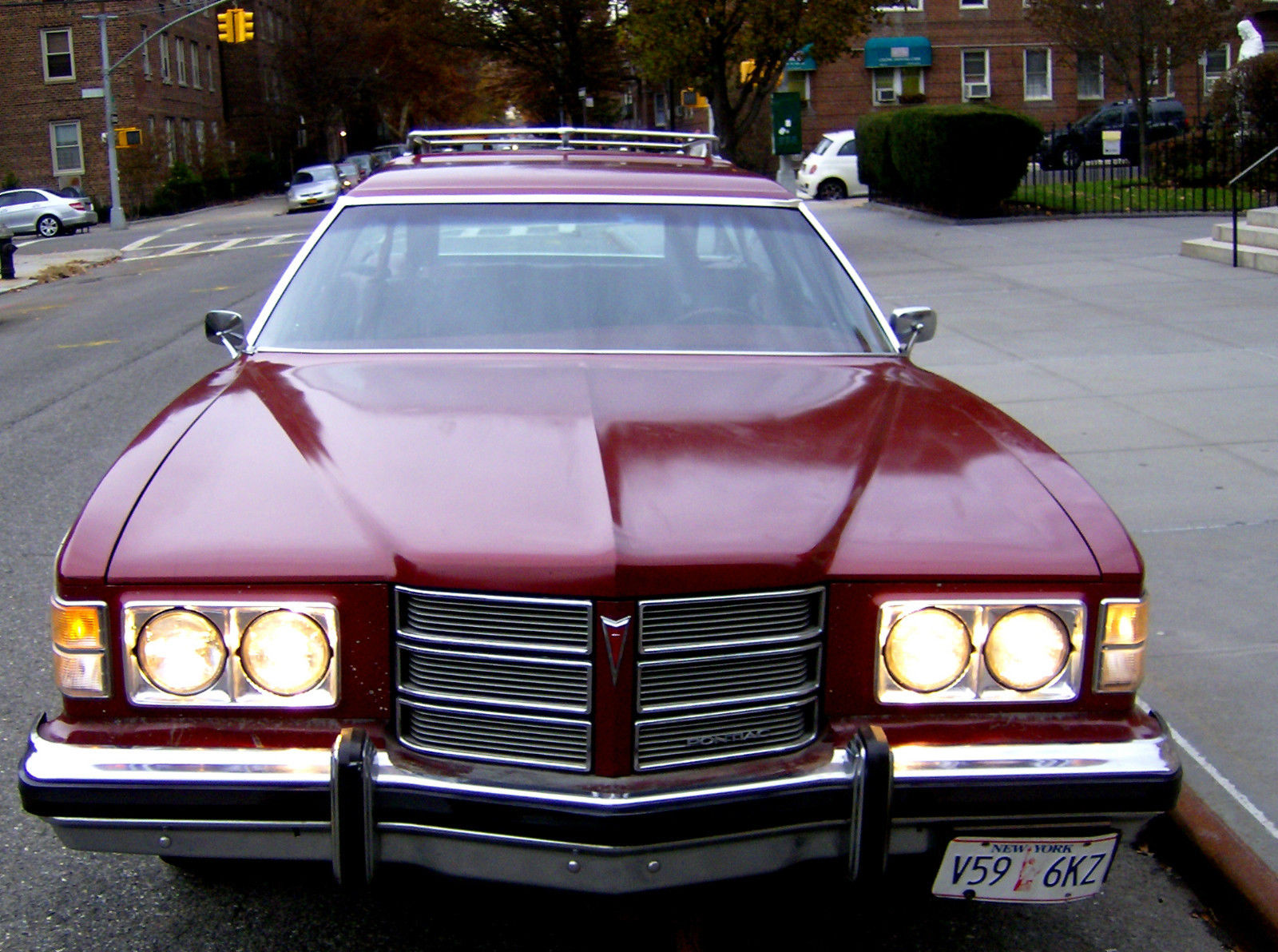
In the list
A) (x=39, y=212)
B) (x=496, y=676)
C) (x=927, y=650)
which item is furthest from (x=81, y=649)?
(x=39, y=212)

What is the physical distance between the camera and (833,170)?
103 ft

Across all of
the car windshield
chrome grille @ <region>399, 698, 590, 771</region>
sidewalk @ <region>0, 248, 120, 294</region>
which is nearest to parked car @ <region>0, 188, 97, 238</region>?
sidewalk @ <region>0, 248, 120, 294</region>

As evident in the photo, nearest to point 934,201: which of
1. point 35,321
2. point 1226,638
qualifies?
point 35,321

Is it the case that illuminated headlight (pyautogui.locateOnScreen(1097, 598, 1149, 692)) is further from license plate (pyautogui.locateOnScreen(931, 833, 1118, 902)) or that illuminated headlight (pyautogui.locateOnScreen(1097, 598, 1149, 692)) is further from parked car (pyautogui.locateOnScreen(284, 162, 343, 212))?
parked car (pyautogui.locateOnScreen(284, 162, 343, 212))

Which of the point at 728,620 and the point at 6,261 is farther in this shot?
the point at 6,261

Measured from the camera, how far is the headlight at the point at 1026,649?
8.64 ft

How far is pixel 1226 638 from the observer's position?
468 centimetres

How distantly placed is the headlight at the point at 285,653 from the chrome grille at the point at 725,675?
0.62 metres

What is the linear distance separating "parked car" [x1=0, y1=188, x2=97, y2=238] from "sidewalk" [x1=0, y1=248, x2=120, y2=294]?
20.5 feet

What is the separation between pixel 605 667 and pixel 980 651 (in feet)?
2.42

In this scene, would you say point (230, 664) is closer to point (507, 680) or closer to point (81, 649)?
point (81, 649)

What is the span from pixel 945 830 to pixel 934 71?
161 feet

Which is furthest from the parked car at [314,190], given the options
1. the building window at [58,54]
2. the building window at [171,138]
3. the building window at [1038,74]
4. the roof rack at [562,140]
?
the roof rack at [562,140]

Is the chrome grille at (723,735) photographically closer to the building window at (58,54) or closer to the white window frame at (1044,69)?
the white window frame at (1044,69)
